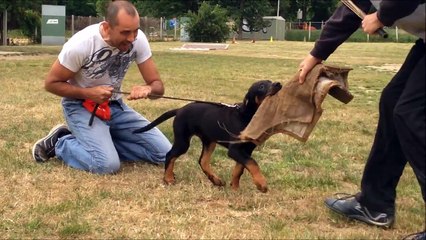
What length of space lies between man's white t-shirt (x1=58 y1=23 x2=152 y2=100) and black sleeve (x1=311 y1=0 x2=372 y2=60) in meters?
1.88

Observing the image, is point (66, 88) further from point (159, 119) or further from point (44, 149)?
point (159, 119)

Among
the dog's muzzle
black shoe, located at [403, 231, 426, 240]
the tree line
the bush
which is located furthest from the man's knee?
the bush

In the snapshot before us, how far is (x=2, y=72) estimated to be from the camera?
1391 cm

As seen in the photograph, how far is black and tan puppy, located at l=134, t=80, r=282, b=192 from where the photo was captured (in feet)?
13.8

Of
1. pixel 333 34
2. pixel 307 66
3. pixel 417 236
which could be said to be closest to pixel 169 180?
pixel 307 66

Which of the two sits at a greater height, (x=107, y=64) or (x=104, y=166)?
(x=107, y=64)

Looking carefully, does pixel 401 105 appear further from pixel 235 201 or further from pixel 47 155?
pixel 47 155

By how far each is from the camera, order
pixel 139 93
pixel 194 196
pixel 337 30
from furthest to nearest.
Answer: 1. pixel 139 93
2. pixel 194 196
3. pixel 337 30

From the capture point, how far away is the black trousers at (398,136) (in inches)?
118

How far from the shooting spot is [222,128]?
440 centimetres

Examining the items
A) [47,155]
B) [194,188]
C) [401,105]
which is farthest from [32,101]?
[401,105]

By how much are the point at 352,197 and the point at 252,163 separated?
0.70 metres

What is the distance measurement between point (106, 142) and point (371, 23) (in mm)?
2800

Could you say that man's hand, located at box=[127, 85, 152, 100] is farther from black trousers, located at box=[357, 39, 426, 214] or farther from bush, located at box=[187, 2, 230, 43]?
bush, located at box=[187, 2, 230, 43]
